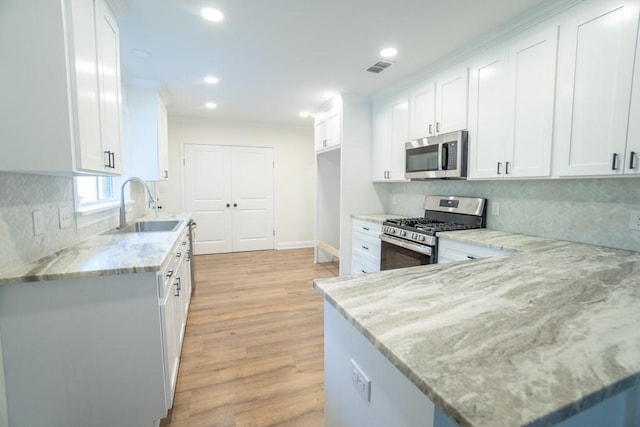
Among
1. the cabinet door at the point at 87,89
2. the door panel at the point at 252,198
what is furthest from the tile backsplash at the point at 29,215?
the door panel at the point at 252,198

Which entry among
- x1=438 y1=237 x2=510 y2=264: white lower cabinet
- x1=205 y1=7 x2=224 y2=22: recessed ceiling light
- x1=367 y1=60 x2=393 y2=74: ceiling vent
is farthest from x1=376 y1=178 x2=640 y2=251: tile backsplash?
x1=205 y1=7 x2=224 y2=22: recessed ceiling light

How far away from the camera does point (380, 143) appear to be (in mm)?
3867

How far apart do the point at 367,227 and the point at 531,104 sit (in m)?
2.04

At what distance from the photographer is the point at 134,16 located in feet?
6.91

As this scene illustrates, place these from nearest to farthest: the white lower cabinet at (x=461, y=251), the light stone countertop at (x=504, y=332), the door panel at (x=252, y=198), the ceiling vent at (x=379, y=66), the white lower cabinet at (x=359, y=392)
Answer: the light stone countertop at (x=504, y=332) < the white lower cabinet at (x=359, y=392) < the white lower cabinet at (x=461, y=251) < the ceiling vent at (x=379, y=66) < the door panel at (x=252, y=198)

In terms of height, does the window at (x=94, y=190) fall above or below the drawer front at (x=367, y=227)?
above

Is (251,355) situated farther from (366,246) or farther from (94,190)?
(94,190)

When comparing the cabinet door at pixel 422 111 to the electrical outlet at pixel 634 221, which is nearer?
the electrical outlet at pixel 634 221

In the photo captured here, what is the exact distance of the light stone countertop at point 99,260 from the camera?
129 centimetres

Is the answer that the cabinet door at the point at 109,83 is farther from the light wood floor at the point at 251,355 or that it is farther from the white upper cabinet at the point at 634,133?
the white upper cabinet at the point at 634,133

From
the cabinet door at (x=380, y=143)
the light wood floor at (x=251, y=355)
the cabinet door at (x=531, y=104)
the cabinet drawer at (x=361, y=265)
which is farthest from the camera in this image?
the cabinet door at (x=380, y=143)

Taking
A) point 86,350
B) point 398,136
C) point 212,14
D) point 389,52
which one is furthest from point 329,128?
point 86,350

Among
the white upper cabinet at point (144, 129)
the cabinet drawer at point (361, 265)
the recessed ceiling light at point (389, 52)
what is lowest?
the cabinet drawer at point (361, 265)

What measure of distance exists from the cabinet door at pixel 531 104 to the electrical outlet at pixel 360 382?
6.35 feet
